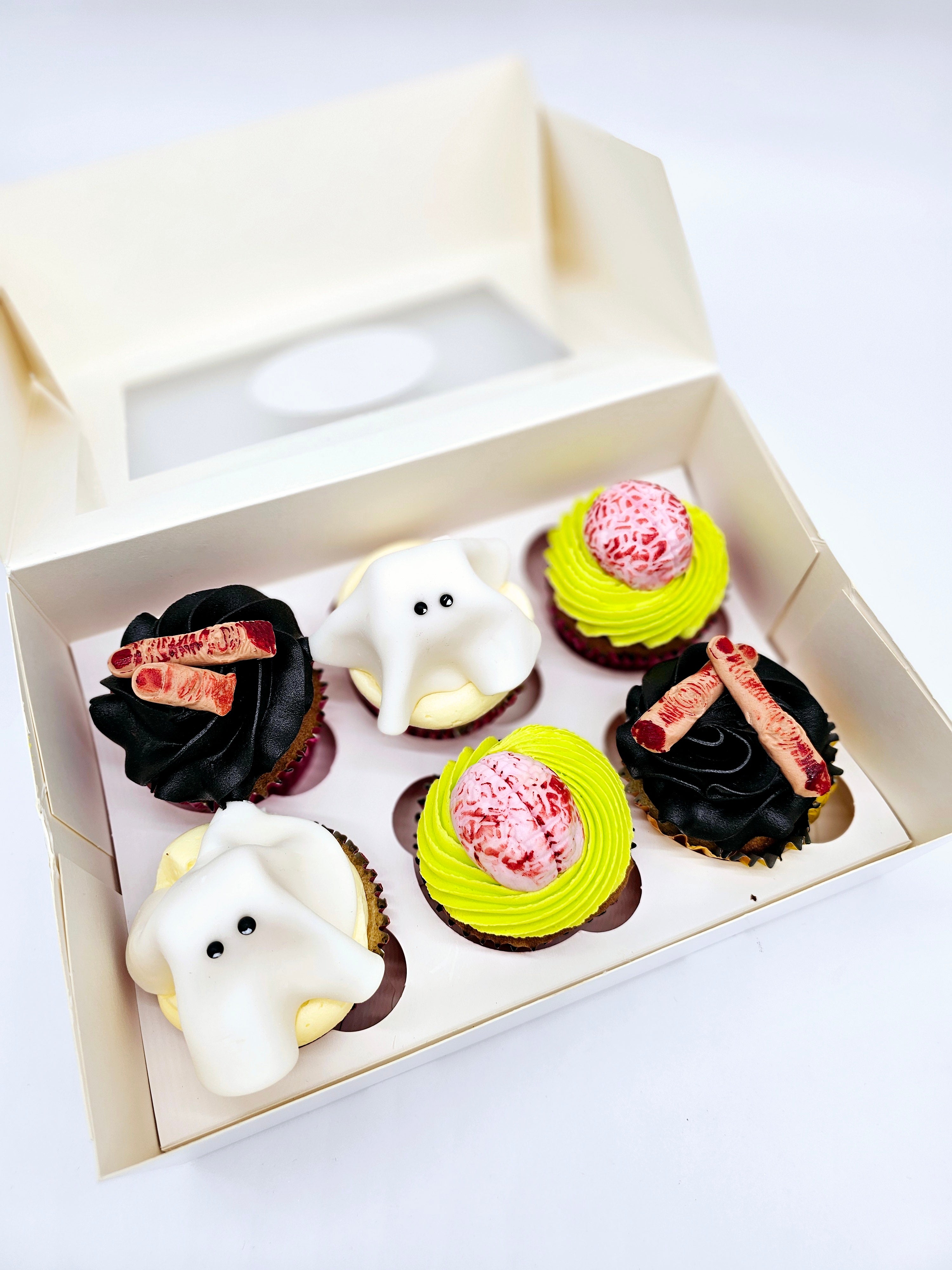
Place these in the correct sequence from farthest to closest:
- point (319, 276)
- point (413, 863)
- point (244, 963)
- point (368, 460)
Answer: point (319, 276)
point (368, 460)
point (413, 863)
point (244, 963)

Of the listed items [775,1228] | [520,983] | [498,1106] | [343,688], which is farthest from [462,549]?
[775,1228]

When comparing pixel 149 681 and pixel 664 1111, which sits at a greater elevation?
pixel 149 681

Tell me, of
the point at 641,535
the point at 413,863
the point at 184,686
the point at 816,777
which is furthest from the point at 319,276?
the point at 816,777

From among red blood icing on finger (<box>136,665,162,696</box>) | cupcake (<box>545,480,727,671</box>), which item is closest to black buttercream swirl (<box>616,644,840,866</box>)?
cupcake (<box>545,480,727,671</box>)

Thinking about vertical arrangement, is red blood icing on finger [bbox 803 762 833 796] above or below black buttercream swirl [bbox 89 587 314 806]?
below

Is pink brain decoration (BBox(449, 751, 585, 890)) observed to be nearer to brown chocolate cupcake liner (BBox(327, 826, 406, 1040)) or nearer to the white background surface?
brown chocolate cupcake liner (BBox(327, 826, 406, 1040))

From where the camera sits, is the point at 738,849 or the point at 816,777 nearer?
the point at 816,777

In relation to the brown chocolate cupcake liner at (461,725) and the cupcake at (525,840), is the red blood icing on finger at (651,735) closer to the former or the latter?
the cupcake at (525,840)

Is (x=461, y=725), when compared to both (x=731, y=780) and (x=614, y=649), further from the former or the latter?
(x=731, y=780)
